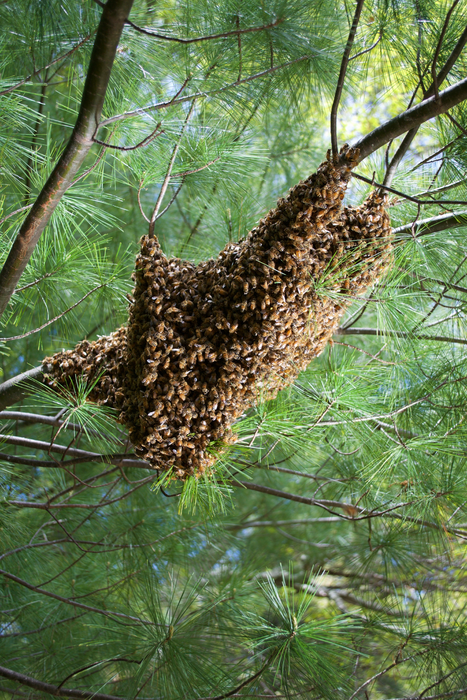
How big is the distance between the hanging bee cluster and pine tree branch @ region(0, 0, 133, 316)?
0.19m

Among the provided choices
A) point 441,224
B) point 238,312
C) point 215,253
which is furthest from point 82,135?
point 215,253

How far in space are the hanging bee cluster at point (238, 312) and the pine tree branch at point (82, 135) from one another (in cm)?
19

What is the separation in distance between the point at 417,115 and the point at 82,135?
1.60 ft

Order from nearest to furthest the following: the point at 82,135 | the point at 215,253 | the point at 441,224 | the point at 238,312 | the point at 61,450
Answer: the point at 82,135 < the point at 238,312 < the point at 441,224 < the point at 61,450 < the point at 215,253

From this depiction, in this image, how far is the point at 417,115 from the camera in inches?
31.3

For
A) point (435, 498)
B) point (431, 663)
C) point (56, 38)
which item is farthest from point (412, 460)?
point (56, 38)

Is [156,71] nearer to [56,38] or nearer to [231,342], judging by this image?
[56,38]

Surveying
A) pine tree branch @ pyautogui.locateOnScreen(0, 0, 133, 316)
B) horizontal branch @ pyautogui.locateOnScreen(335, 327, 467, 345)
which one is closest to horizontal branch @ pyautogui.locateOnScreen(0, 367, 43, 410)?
pine tree branch @ pyautogui.locateOnScreen(0, 0, 133, 316)

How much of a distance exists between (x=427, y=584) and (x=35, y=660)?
4.68ft

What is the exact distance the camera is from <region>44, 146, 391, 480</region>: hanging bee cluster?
0.84 m

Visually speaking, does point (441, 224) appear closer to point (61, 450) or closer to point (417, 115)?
point (417, 115)

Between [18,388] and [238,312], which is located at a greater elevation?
[238,312]

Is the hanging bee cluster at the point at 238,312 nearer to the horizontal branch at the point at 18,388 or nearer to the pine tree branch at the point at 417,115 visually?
the pine tree branch at the point at 417,115

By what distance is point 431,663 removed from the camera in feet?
4.22
